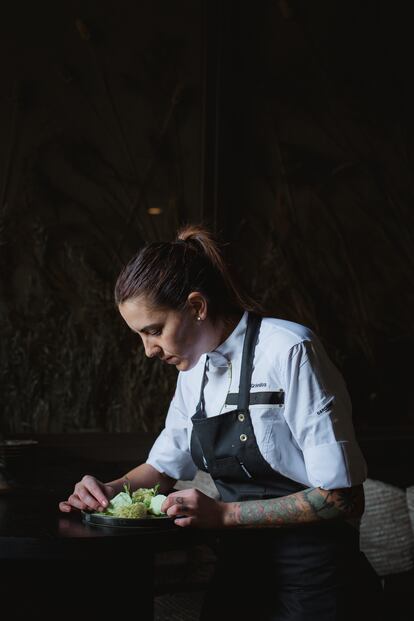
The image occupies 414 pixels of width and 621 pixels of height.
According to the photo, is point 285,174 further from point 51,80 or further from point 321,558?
point 321,558

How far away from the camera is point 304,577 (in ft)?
6.83

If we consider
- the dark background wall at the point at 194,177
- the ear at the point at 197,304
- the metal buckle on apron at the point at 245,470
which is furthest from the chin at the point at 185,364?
the dark background wall at the point at 194,177

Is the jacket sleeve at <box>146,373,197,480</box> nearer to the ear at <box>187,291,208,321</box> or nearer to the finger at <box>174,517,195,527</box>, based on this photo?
the ear at <box>187,291,208,321</box>

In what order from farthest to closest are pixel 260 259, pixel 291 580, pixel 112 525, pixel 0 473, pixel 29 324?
pixel 260 259 < pixel 29 324 < pixel 0 473 < pixel 291 580 < pixel 112 525

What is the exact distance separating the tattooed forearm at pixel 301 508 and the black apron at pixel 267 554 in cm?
5

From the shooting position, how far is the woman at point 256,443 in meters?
1.98

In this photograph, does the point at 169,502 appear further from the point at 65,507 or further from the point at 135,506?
the point at 65,507

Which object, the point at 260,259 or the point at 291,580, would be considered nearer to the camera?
the point at 291,580

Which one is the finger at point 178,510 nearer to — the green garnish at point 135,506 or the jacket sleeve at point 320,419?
the green garnish at point 135,506

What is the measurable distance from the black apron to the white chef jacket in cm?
3

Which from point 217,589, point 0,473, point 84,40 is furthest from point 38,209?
point 217,589

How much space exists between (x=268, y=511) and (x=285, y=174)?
365 cm

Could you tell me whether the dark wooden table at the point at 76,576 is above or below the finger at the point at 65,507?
below

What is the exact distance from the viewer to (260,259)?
5.28 metres
